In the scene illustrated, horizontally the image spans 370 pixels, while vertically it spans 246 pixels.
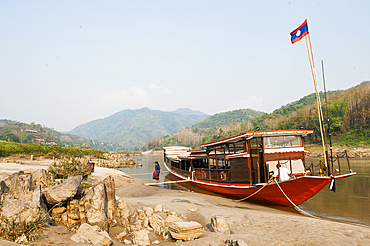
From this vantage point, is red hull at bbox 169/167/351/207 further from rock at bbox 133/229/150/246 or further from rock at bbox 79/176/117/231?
rock at bbox 79/176/117/231

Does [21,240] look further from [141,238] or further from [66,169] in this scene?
[66,169]

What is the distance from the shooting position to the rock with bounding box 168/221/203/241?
657cm

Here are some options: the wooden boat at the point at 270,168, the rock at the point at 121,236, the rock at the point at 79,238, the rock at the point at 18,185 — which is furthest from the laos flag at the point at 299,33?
the rock at the point at 18,185

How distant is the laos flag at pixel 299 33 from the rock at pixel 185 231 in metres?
12.2

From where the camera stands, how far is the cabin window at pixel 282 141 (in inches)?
511

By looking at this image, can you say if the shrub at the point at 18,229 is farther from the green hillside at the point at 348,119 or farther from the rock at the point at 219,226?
the green hillside at the point at 348,119

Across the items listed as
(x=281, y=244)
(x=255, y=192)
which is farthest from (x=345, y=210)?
(x=281, y=244)

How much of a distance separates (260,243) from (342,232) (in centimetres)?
317

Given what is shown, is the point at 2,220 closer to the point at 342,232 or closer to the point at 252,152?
the point at 342,232

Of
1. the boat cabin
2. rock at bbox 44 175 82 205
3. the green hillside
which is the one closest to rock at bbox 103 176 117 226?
rock at bbox 44 175 82 205

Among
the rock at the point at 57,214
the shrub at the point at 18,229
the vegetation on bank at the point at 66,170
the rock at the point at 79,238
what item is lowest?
the rock at the point at 79,238

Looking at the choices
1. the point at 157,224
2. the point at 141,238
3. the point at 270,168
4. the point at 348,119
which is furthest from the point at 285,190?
the point at 348,119

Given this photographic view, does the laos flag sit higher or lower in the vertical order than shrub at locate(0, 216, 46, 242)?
higher

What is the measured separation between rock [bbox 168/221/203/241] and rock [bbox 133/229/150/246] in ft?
2.64
